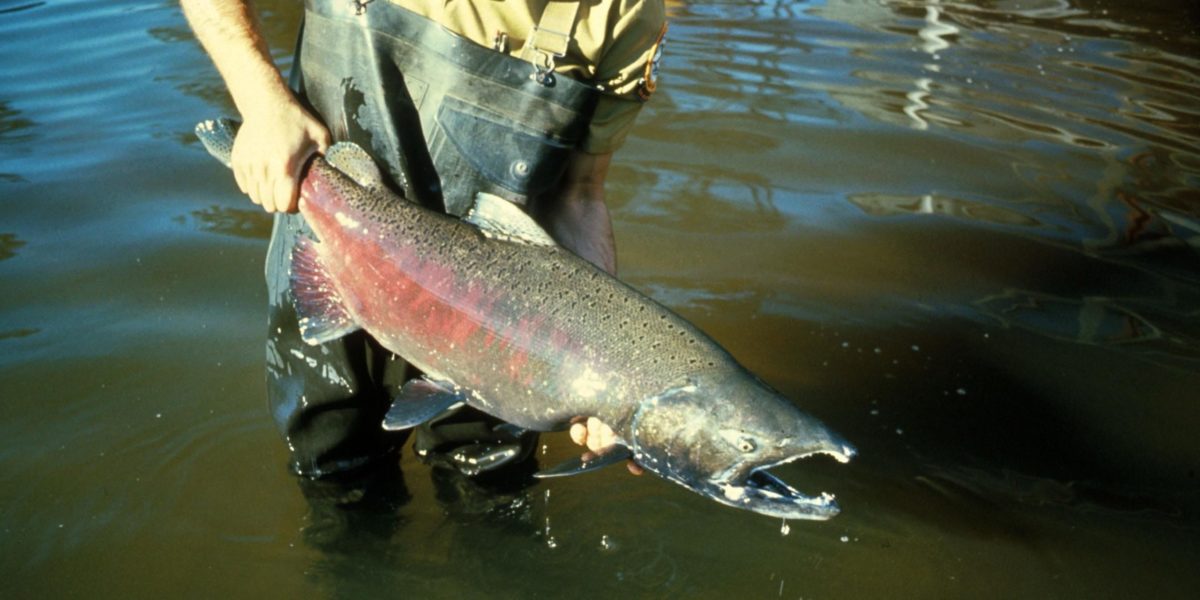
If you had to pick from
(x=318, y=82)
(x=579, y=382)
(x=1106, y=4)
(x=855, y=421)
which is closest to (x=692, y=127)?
(x=855, y=421)

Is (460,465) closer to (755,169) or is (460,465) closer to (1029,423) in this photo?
(1029,423)

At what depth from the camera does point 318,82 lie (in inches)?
116

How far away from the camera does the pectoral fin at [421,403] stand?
8.48ft

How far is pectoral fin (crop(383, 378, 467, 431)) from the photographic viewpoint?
2.58 meters

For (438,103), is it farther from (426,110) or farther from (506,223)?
(506,223)

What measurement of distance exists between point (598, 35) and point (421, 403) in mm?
1048

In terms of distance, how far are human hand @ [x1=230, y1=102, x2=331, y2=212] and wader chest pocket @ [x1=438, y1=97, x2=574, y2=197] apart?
1.24ft

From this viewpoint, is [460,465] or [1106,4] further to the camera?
[1106,4]

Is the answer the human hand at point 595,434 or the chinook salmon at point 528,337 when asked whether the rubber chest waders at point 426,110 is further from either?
the human hand at point 595,434

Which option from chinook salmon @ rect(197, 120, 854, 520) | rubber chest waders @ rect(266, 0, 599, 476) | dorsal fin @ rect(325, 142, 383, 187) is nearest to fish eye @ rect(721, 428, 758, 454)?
chinook salmon @ rect(197, 120, 854, 520)

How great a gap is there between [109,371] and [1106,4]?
30.9ft

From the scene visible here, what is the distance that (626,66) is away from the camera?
293 centimetres

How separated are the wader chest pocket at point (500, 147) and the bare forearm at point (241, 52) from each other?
1.42 feet

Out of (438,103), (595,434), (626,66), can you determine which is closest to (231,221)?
(438,103)
